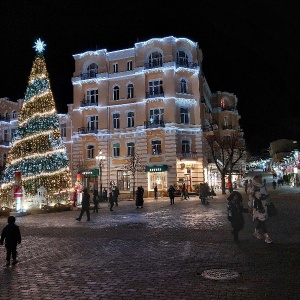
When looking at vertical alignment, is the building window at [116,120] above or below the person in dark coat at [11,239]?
above

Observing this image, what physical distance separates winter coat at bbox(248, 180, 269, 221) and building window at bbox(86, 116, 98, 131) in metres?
37.4

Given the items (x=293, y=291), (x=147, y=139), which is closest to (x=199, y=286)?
(x=293, y=291)

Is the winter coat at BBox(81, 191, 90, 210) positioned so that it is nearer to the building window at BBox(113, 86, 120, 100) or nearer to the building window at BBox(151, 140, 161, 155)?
the building window at BBox(151, 140, 161, 155)

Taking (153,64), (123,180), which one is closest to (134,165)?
(123,180)

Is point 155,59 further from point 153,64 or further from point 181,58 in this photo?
point 181,58

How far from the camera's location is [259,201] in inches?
429

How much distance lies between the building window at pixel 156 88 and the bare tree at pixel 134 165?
732 cm

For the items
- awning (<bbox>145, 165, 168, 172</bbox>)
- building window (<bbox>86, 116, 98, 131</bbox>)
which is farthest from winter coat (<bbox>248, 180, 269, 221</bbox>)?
building window (<bbox>86, 116, 98, 131</bbox>)

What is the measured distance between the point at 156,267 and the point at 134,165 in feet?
111

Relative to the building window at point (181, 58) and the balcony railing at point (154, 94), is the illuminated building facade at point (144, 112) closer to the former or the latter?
the building window at point (181, 58)

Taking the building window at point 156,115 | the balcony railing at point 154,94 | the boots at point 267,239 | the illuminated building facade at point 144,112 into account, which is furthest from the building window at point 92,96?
the boots at point 267,239

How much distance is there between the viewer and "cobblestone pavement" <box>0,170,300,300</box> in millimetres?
6287

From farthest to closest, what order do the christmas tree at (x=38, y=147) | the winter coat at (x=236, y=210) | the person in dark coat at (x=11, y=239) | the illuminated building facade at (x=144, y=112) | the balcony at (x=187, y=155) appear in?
1. the illuminated building facade at (x=144, y=112)
2. the balcony at (x=187, y=155)
3. the christmas tree at (x=38, y=147)
4. the winter coat at (x=236, y=210)
5. the person in dark coat at (x=11, y=239)

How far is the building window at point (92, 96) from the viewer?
47.4m
